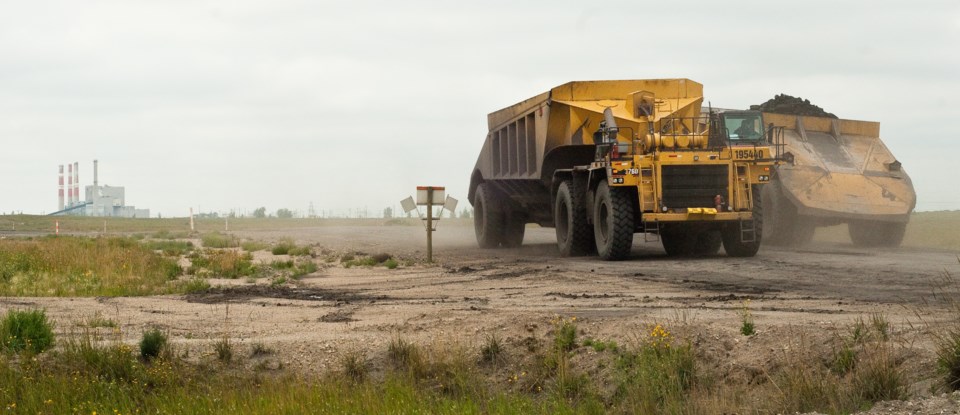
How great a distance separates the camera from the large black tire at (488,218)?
91.6 ft

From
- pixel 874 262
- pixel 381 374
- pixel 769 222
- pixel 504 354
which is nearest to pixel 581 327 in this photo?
pixel 504 354

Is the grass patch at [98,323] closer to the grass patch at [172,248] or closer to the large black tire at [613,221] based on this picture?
the large black tire at [613,221]

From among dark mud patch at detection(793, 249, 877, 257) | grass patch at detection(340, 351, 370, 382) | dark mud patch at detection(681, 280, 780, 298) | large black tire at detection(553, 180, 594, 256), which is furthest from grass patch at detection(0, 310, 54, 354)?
dark mud patch at detection(793, 249, 877, 257)

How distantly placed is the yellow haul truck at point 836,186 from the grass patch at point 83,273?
12893mm

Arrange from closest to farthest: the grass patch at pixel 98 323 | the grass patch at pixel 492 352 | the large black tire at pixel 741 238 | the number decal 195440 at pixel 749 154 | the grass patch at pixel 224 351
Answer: the grass patch at pixel 492 352
the grass patch at pixel 224 351
the grass patch at pixel 98 323
the number decal 195440 at pixel 749 154
the large black tire at pixel 741 238

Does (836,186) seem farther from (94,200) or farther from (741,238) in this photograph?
(94,200)

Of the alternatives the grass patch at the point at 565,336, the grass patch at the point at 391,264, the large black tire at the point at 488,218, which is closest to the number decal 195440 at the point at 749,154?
the grass patch at the point at 391,264

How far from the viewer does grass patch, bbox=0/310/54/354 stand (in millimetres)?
10945

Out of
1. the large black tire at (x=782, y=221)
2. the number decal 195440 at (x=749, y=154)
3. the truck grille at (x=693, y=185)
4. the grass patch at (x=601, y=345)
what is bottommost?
the grass patch at (x=601, y=345)

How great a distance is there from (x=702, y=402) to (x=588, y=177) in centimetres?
1274

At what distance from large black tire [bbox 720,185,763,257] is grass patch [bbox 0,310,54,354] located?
12.3 meters

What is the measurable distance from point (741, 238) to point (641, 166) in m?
2.28

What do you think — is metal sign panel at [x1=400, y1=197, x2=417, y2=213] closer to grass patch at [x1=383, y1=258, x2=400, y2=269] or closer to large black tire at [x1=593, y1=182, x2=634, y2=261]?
grass patch at [x1=383, y1=258, x2=400, y2=269]

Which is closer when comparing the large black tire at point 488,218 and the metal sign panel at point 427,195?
the metal sign panel at point 427,195
